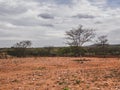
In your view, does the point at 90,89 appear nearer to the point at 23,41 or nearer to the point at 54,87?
the point at 54,87

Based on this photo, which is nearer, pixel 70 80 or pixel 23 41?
pixel 70 80

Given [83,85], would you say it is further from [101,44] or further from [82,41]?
[101,44]

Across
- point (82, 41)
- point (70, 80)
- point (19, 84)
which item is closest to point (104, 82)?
point (70, 80)

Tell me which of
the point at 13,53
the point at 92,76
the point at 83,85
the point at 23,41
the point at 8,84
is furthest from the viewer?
the point at 23,41

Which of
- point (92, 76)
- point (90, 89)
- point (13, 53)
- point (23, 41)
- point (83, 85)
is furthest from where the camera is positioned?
point (23, 41)

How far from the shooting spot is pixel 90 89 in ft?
47.9

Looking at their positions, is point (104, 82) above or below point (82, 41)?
below

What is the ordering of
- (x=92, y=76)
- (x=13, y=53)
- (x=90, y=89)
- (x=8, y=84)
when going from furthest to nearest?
(x=13, y=53), (x=92, y=76), (x=8, y=84), (x=90, y=89)

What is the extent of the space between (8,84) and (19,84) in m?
0.62

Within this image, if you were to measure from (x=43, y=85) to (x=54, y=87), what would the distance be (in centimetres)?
85

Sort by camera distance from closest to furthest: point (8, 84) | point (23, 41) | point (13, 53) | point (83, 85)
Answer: point (83, 85), point (8, 84), point (13, 53), point (23, 41)

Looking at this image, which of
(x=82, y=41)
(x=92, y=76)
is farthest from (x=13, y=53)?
(x=92, y=76)

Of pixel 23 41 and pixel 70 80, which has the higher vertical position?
pixel 23 41

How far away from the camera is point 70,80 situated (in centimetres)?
1733
